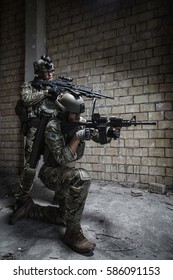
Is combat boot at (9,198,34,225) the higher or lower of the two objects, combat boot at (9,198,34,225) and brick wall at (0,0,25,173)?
the lower

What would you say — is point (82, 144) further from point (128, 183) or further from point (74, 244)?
point (128, 183)

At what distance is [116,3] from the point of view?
3.88 m

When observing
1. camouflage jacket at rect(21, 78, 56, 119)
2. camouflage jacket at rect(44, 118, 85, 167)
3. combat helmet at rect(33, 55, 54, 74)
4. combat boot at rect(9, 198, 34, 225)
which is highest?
combat helmet at rect(33, 55, 54, 74)

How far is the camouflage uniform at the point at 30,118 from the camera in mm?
2627

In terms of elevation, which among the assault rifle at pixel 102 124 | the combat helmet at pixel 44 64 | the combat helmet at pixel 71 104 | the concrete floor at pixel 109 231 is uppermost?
the combat helmet at pixel 44 64

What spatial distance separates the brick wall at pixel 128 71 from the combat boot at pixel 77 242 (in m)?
1.90

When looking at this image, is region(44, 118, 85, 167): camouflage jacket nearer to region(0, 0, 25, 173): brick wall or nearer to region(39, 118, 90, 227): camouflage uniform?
region(39, 118, 90, 227): camouflage uniform

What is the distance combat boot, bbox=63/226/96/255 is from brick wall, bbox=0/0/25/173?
10.0 feet

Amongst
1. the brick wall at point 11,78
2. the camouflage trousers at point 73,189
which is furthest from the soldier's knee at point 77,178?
the brick wall at point 11,78

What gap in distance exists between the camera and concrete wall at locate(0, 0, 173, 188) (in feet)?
11.3

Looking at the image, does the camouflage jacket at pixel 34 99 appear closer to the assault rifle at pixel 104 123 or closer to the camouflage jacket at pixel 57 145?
the camouflage jacket at pixel 57 145

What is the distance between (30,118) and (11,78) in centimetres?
245

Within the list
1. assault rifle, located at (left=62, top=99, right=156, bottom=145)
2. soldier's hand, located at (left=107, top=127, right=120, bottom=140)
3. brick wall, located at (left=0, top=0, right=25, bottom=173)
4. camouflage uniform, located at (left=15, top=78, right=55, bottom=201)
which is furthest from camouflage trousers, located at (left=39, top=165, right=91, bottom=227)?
brick wall, located at (left=0, top=0, right=25, bottom=173)
